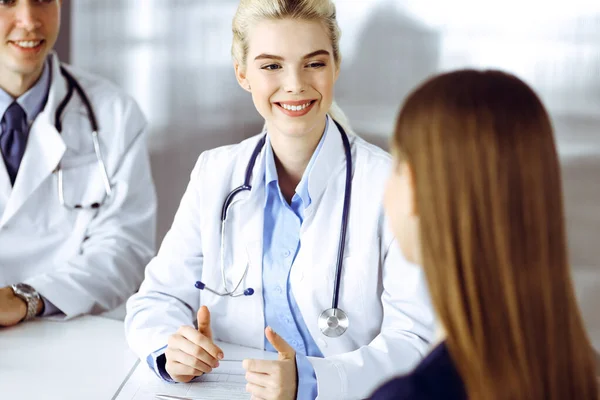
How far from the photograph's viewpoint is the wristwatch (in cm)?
150

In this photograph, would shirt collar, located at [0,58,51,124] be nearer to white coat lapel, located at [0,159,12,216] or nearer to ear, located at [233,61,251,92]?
white coat lapel, located at [0,159,12,216]

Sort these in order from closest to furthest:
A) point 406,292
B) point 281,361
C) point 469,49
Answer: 1. point 281,361
2. point 406,292
3. point 469,49

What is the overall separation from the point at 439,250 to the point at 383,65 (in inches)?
55.4

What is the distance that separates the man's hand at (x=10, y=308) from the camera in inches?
57.2

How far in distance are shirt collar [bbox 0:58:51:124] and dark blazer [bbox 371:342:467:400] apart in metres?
1.43

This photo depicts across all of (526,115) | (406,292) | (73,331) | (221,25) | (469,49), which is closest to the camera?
(526,115)

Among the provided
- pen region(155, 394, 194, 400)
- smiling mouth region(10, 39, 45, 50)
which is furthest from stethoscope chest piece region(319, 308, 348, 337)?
smiling mouth region(10, 39, 45, 50)

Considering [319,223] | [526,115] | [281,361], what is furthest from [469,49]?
[526,115]

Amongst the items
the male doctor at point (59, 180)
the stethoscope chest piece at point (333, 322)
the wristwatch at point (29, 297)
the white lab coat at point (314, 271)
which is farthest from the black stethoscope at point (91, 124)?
the stethoscope chest piece at point (333, 322)

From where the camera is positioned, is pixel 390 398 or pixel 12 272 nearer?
pixel 390 398

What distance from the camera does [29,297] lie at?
1510 millimetres

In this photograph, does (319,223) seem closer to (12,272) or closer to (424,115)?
(424,115)

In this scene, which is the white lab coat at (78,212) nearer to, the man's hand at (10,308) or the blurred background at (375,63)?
the man's hand at (10,308)

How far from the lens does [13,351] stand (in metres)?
1.34
